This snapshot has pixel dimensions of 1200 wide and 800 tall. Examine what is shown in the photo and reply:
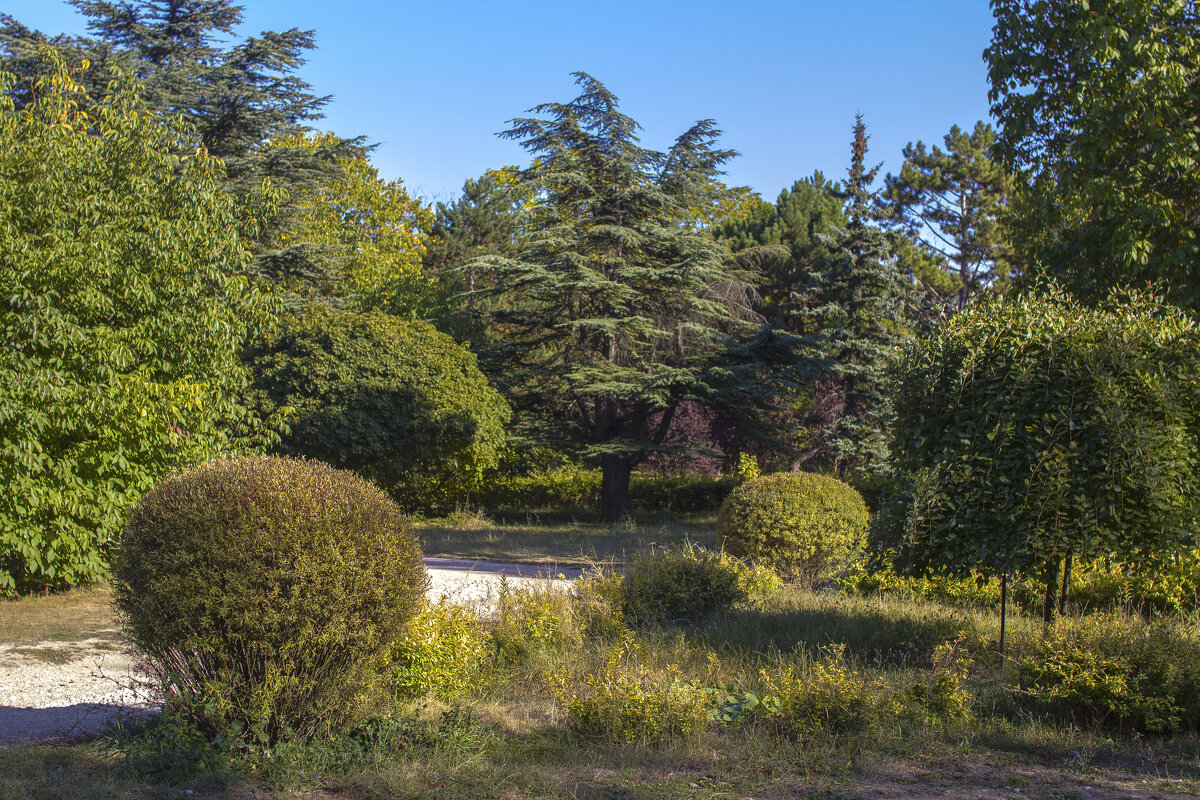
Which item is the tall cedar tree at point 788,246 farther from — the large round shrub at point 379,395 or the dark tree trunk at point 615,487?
the large round shrub at point 379,395

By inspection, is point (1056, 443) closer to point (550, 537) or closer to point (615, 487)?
point (550, 537)

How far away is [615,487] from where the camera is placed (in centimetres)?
2123

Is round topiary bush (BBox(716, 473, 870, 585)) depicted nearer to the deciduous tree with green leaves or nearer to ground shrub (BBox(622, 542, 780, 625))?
ground shrub (BBox(622, 542, 780, 625))

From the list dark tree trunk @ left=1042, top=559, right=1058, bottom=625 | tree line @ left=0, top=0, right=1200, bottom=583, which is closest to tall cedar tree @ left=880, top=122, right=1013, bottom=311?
tree line @ left=0, top=0, right=1200, bottom=583

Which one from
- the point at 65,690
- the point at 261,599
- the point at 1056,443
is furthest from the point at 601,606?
the point at 65,690

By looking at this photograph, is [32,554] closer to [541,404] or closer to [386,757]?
[386,757]

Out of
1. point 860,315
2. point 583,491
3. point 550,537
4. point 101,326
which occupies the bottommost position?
point 550,537

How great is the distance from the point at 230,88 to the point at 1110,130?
19.0 metres

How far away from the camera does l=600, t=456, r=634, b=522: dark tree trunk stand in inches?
832

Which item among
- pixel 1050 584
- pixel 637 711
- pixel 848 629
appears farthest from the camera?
pixel 848 629

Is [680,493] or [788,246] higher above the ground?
[788,246]

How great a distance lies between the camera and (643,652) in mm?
5980

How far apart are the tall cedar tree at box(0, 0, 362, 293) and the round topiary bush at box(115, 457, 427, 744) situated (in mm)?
17099

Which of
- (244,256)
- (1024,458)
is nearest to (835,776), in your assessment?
(1024,458)
